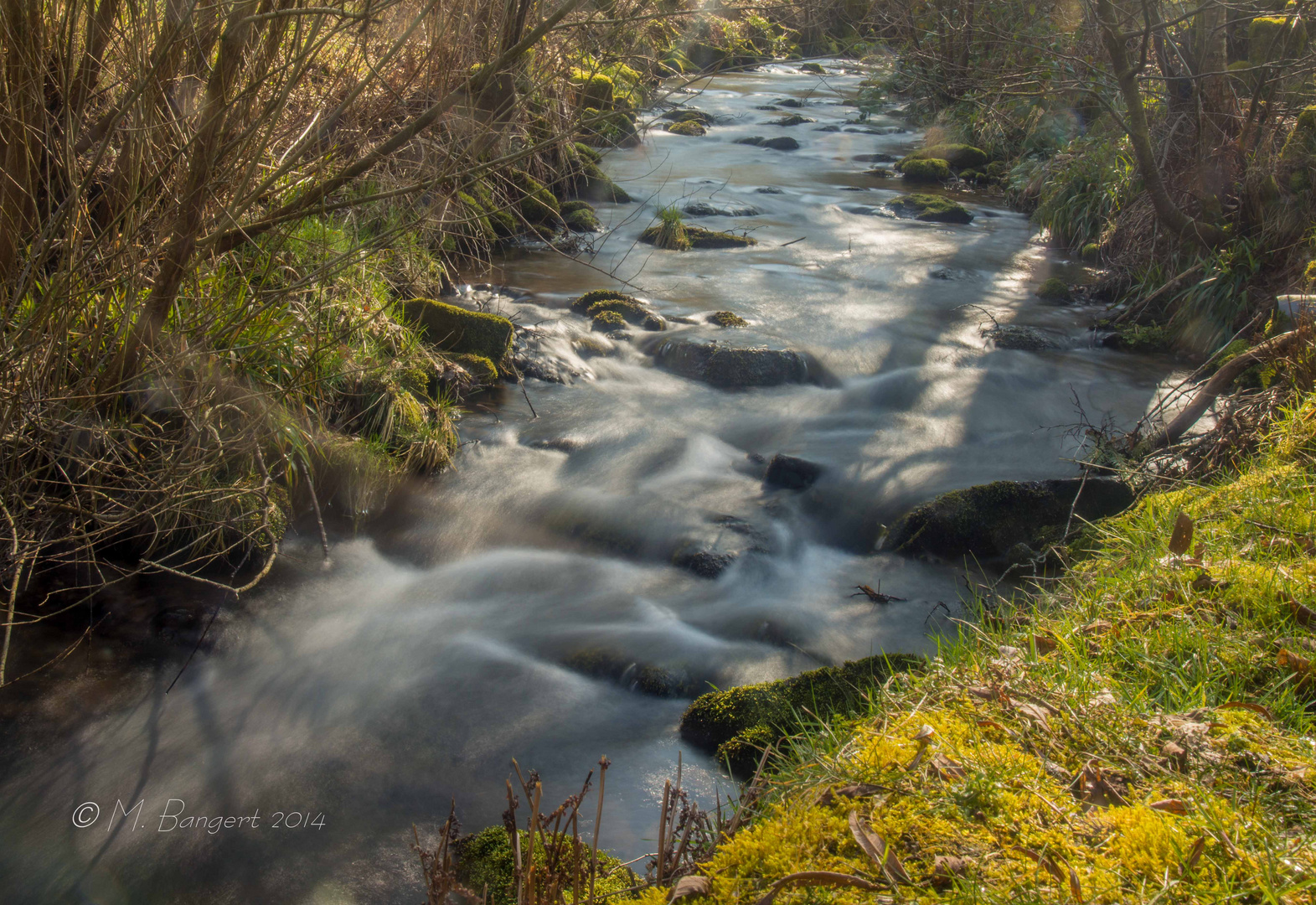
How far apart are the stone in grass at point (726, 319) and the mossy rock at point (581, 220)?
2.88m

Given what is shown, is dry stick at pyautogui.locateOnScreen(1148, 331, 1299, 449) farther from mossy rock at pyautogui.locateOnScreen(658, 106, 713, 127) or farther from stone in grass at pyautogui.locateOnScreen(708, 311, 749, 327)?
mossy rock at pyautogui.locateOnScreen(658, 106, 713, 127)

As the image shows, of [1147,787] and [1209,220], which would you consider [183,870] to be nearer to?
[1147,787]

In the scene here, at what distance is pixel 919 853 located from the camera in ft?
6.06

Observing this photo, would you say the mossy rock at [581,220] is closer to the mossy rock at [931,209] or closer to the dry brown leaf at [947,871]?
the mossy rock at [931,209]

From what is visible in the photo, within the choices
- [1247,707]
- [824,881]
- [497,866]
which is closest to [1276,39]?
[1247,707]

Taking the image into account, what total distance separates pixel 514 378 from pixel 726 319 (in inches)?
107

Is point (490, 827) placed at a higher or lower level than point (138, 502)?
lower

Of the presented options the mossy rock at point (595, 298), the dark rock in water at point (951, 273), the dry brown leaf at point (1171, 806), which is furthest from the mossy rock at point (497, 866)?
the dark rock in water at point (951, 273)

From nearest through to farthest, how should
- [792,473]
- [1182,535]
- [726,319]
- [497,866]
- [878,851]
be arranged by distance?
[878,851], [497,866], [1182,535], [792,473], [726,319]

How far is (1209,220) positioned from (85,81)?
29.4ft

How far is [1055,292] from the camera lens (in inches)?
405

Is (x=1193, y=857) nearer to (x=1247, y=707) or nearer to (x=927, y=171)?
(x=1247, y=707)

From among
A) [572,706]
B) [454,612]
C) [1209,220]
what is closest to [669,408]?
[454,612]

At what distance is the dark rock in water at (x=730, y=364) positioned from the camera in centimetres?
819
